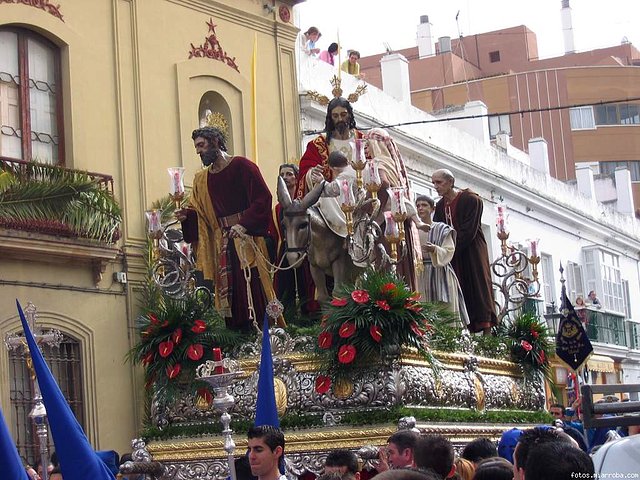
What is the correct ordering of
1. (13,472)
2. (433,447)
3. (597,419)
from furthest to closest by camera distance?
1. (433,447)
2. (13,472)
3. (597,419)

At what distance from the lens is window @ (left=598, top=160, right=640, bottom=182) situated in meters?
44.4

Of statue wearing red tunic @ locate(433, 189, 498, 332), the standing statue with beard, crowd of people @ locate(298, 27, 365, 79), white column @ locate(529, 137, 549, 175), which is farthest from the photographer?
white column @ locate(529, 137, 549, 175)

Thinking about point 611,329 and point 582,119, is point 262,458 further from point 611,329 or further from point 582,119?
point 582,119

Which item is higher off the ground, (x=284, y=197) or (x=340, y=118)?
(x=340, y=118)

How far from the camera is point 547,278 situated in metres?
31.1

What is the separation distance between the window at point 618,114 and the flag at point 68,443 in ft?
128

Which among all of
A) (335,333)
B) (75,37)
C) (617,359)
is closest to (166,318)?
(335,333)

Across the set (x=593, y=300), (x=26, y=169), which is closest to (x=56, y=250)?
(x=26, y=169)

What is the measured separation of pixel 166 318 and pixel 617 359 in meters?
24.4

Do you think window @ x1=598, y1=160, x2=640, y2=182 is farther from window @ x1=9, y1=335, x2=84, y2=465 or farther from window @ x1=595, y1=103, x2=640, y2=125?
window @ x1=9, y1=335, x2=84, y2=465

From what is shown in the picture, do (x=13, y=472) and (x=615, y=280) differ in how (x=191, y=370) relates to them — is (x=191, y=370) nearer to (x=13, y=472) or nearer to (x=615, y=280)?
(x=13, y=472)

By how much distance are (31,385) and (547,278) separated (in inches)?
680

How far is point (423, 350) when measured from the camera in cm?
1070

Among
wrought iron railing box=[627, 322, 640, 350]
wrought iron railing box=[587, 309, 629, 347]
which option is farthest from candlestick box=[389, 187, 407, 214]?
wrought iron railing box=[627, 322, 640, 350]
